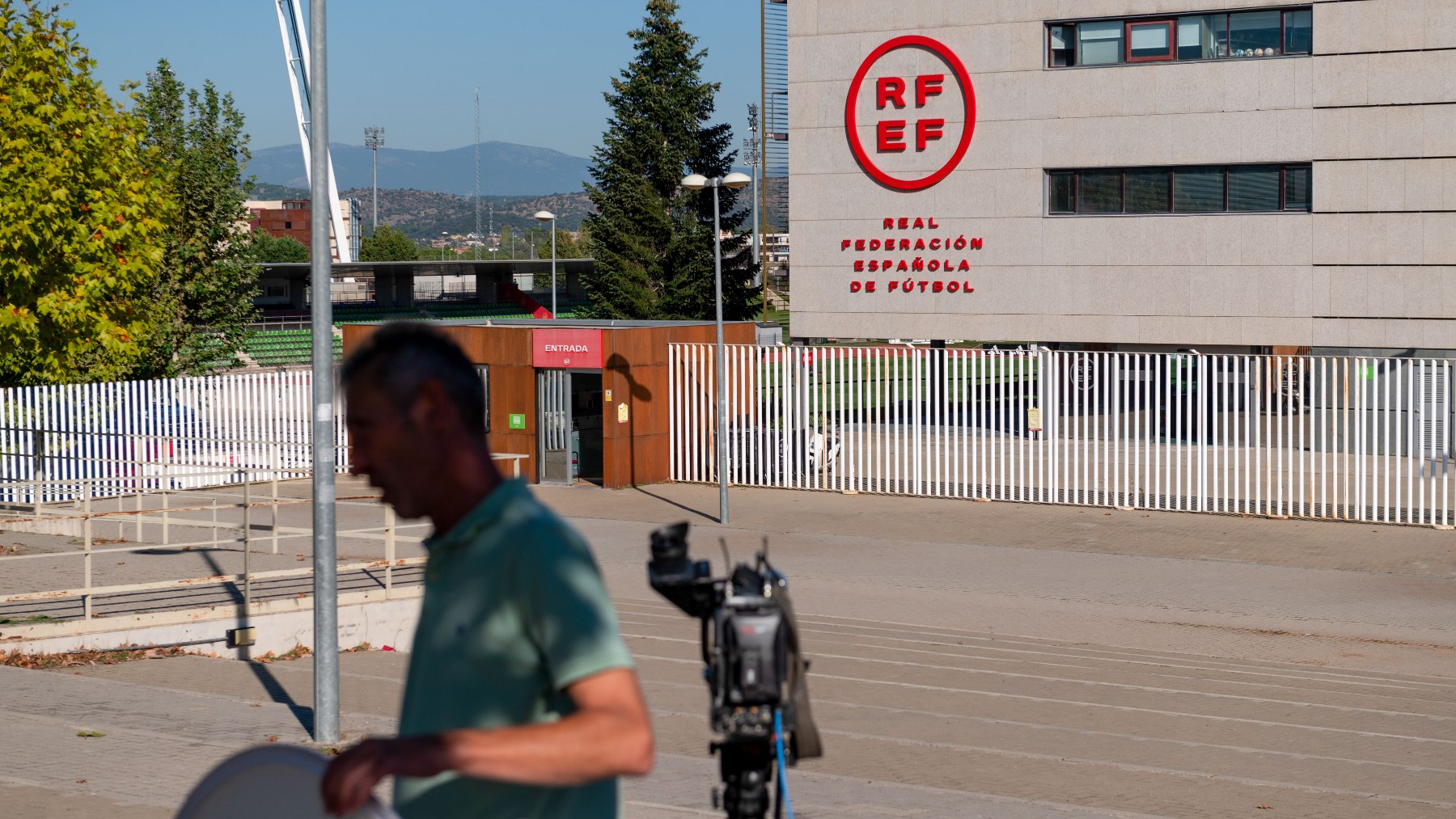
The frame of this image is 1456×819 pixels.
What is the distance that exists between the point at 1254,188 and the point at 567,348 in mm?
12793

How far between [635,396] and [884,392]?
430 cm

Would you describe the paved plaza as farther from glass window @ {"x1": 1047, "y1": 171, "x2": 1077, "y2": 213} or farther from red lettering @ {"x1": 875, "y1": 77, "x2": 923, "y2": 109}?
red lettering @ {"x1": 875, "y1": 77, "x2": 923, "y2": 109}

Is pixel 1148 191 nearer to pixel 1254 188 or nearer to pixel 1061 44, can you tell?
pixel 1254 188

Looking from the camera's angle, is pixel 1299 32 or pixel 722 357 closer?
pixel 722 357

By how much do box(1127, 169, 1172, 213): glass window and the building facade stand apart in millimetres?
34

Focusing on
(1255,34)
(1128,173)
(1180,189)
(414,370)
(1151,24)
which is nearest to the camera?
(414,370)

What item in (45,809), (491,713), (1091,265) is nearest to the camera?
(491,713)

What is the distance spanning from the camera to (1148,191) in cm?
2911

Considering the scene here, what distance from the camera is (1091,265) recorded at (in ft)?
97.0

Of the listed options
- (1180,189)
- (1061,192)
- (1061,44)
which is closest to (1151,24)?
(1061,44)

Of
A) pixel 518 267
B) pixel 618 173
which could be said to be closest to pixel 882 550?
pixel 618 173

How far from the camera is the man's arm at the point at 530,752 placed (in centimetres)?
210

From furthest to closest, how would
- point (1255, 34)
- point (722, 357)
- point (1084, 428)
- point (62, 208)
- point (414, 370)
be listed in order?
point (1255, 34) < point (1084, 428) < point (722, 357) < point (62, 208) < point (414, 370)

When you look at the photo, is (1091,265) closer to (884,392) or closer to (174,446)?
(884,392)
